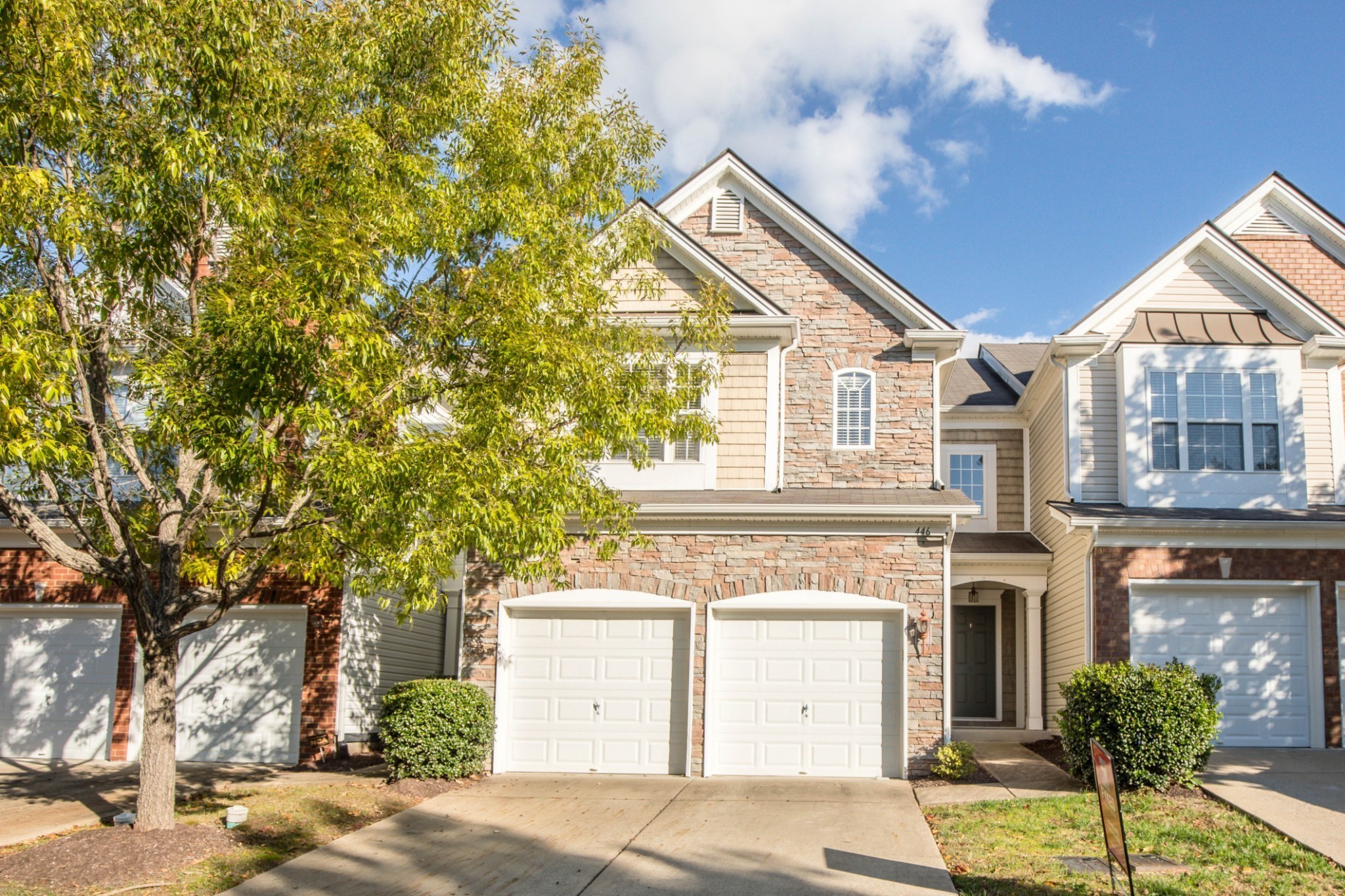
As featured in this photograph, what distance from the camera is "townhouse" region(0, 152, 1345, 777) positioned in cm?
1347

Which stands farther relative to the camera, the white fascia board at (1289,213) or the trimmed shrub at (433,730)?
the white fascia board at (1289,213)

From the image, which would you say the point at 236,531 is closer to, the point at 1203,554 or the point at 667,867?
the point at 667,867

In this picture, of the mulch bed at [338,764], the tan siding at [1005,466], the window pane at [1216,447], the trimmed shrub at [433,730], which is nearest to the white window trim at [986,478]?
the tan siding at [1005,466]

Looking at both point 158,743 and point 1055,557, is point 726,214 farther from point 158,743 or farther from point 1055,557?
point 158,743

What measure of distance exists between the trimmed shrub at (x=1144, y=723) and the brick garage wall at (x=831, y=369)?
14.1ft

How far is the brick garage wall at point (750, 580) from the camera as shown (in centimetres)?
1319

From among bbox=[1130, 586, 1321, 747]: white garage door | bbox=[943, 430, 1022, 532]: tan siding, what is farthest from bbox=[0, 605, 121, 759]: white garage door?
bbox=[1130, 586, 1321, 747]: white garage door

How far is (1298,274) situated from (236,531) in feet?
56.6

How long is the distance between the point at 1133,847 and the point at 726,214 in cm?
1096

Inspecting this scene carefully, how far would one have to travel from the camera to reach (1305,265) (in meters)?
18.2

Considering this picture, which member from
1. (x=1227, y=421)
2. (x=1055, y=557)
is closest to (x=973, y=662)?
(x=1055, y=557)

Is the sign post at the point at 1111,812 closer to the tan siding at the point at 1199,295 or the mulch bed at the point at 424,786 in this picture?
the mulch bed at the point at 424,786

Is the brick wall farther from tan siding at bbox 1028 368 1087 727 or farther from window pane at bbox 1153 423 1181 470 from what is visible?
tan siding at bbox 1028 368 1087 727

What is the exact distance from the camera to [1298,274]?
18125 mm
